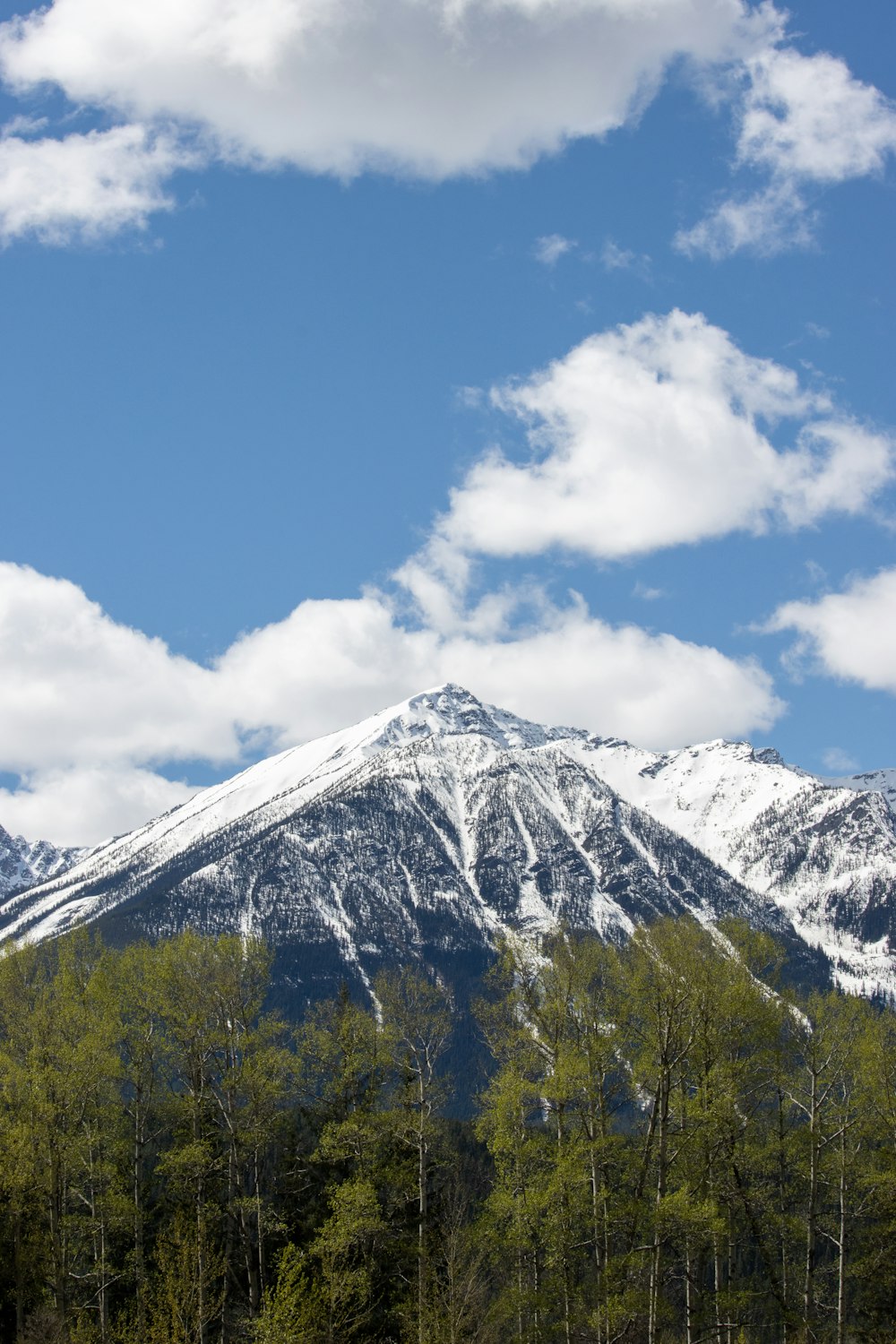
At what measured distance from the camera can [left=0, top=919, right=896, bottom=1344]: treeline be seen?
42.6m

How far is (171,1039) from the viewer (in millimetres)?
47625

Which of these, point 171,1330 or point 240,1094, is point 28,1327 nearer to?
point 171,1330

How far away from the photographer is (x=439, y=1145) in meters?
51.0

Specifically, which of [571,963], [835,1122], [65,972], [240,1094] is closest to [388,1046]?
[240,1094]

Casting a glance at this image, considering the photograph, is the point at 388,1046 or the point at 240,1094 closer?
the point at 240,1094

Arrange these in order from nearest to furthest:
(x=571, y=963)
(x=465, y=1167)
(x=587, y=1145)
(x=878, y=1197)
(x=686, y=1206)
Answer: (x=686, y=1206) < (x=587, y=1145) < (x=571, y=963) < (x=878, y=1197) < (x=465, y=1167)

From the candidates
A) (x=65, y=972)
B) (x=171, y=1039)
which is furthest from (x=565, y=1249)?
(x=65, y=972)

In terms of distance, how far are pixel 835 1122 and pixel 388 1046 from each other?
1898 centimetres

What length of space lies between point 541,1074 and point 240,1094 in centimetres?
1213

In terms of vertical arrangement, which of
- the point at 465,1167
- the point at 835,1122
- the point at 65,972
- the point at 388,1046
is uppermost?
the point at 65,972

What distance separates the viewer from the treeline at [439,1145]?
42.6m

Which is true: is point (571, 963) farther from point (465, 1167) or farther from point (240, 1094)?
point (465, 1167)

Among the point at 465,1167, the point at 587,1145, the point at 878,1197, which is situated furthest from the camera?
the point at 465,1167

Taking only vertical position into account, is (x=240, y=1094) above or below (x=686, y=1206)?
above
